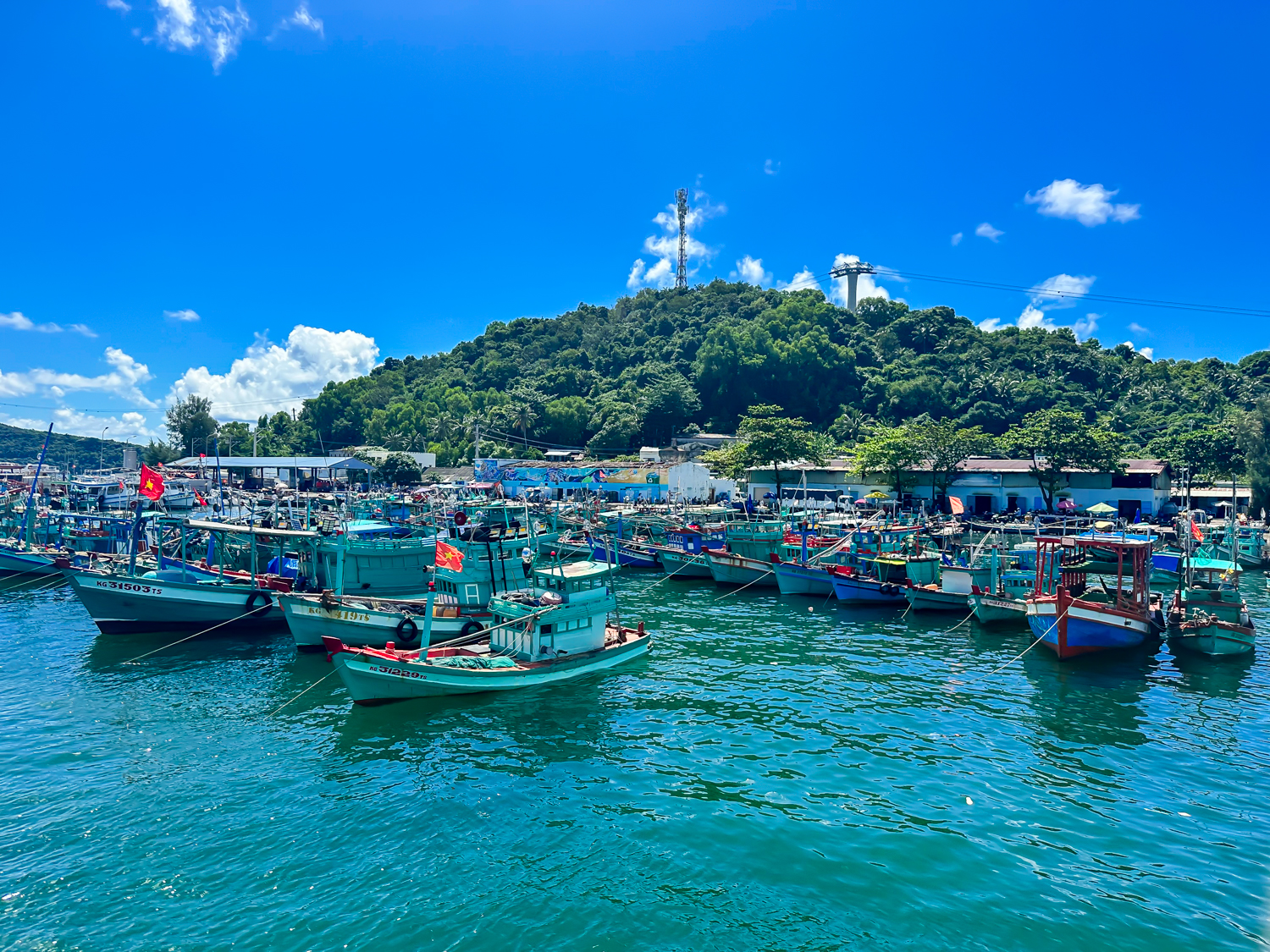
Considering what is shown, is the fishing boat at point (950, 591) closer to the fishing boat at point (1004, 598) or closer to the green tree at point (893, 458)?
the fishing boat at point (1004, 598)

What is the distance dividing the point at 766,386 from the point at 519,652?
103 m

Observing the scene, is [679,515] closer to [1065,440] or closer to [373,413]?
[1065,440]

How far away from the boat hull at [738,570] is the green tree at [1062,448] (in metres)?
37.2

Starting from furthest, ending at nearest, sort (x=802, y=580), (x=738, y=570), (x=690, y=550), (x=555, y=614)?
1. (x=690, y=550)
2. (x=738, y=570)
3. (x=802, y=580)
4. (x=555, y=614)

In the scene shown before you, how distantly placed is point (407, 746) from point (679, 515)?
135 feet

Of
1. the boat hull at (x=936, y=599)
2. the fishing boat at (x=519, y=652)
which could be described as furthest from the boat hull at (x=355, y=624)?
the boat hull at (x=936, y=599)

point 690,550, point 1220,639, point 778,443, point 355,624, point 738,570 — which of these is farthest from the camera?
point 778,443

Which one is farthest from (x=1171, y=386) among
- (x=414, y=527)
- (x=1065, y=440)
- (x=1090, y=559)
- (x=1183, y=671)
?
A: (x=414, y=527)

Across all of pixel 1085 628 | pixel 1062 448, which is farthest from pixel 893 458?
pixel 1085 628

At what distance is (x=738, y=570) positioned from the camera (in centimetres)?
4272

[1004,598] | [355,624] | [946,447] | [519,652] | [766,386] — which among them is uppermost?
[766,386]

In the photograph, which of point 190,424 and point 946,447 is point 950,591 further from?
point 190,424

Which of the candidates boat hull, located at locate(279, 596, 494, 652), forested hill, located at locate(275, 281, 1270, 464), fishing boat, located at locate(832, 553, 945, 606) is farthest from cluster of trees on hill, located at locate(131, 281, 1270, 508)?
boat hull, located at locate(279, 596, 494, 652)

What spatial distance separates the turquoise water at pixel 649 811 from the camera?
11.9 meters
